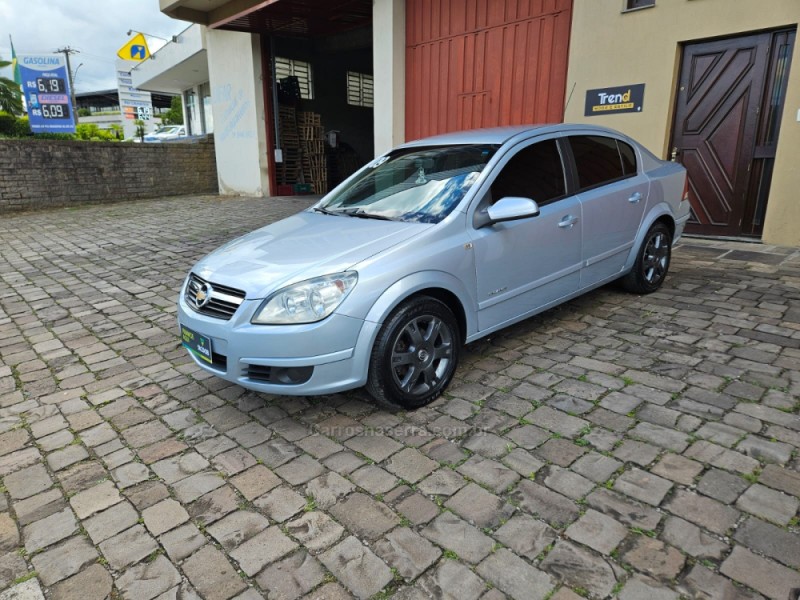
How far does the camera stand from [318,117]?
16.2 meters

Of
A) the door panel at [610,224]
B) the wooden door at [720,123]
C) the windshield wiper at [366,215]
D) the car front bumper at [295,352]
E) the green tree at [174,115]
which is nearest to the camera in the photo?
the car front bumper at [295,352]

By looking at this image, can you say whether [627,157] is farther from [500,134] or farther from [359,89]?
[359,89]

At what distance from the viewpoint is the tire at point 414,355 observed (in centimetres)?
296

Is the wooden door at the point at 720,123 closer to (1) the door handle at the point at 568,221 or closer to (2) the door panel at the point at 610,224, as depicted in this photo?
(2) the door panel at the point at 610,224

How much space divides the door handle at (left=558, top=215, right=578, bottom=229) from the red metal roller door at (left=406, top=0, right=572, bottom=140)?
5310mm

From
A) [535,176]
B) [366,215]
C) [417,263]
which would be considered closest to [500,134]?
[535,176]

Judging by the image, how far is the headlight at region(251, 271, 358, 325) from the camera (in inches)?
111

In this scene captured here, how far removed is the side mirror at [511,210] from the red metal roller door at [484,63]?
19.8 ft

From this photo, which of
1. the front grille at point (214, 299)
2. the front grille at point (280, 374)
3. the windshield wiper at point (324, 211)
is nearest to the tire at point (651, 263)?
the windshield wiper at point (324, 211)

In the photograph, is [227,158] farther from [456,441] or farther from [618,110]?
[456,441]

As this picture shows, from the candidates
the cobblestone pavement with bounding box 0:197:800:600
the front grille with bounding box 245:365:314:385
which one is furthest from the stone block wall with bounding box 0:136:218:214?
the front grille with bounding box 245:365:314:385

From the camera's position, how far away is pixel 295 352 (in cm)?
280

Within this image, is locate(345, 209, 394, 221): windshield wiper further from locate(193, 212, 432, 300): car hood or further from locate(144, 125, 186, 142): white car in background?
locate(144, 125, 186, 142): white car in background

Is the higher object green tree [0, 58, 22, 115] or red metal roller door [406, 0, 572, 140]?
green tree [0, 58, 22, 115]
